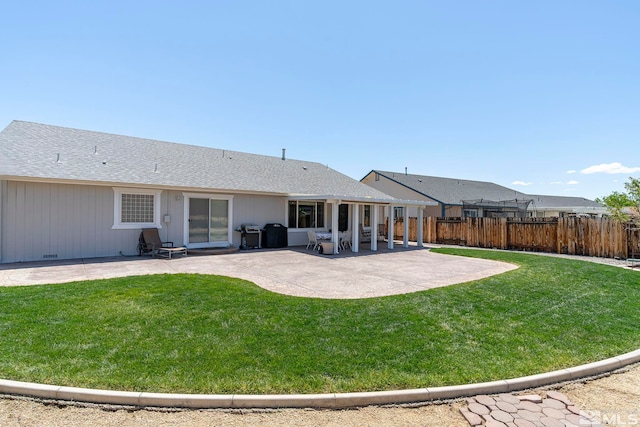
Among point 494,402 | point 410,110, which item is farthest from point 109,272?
point 410,110

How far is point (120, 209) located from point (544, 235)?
17.8 metres

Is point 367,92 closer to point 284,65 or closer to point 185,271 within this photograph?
point 284,65

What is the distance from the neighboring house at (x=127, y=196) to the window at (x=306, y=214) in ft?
0.16

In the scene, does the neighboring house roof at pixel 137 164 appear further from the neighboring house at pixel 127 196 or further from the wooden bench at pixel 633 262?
the wooden bench at pixel 633 262

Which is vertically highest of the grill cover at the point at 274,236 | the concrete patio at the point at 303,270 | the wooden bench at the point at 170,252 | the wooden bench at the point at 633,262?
the grill cover at the point at 274,236

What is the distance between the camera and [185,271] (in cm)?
891

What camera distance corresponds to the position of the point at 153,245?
11.6 metres

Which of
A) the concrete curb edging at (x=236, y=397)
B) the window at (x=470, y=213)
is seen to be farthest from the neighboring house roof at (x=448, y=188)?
the concrete curb edging at (x=236, y=397)

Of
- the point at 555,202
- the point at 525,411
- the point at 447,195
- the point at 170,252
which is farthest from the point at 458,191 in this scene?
the point at 525,411

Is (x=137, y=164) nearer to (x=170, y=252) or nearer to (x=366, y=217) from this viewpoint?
(x=170, y=252)

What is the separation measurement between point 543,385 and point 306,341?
2.65 metres

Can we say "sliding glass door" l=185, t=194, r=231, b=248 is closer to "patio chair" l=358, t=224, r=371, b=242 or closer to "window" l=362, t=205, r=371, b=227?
"patio chair" l=358, t=224, r=371, b=242

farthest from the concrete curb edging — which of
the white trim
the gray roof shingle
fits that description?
the gray roof shingle

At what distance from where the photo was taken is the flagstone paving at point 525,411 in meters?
2.83
